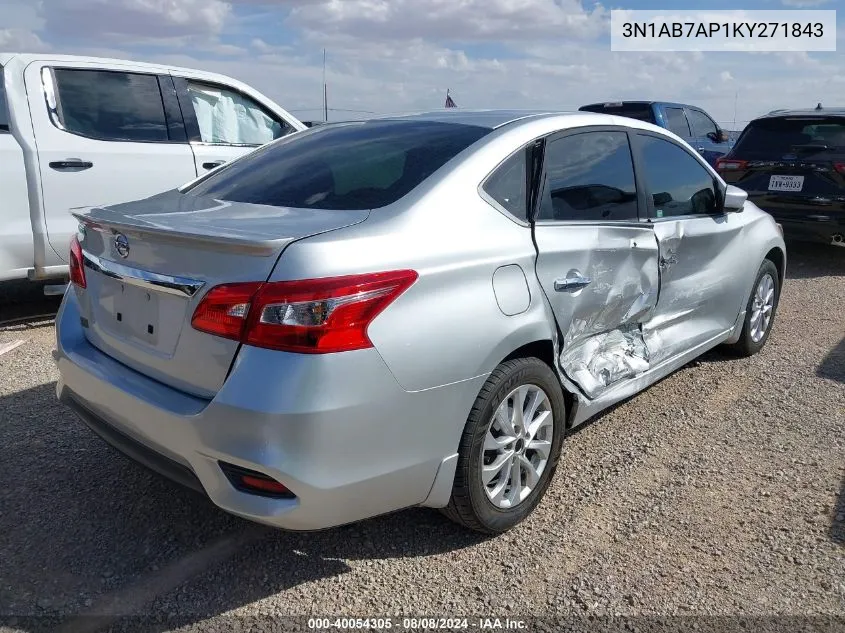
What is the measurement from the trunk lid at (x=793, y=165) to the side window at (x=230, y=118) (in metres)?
5.03

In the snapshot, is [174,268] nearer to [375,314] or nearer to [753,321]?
[375,314]

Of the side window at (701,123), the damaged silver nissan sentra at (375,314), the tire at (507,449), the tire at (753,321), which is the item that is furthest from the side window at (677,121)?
the tire at (507,449)

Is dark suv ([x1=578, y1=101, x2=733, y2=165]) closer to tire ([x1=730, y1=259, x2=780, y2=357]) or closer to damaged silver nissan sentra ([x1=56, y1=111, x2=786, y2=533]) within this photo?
tire ([x1=730, y1=259, x2=780, y2=357])

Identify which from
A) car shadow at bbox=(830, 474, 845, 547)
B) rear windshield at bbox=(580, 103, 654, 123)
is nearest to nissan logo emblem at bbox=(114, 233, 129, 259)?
car shadow at bbox=(830, 474, 845, 547)

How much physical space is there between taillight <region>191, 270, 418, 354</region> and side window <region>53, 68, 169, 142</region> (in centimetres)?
381

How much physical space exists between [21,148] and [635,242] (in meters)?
4.05

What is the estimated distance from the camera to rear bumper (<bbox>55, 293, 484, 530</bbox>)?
215 cm

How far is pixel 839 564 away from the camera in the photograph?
8.92 feet

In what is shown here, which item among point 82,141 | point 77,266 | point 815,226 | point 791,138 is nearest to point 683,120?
point 791,138

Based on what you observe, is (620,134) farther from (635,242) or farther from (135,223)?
(135,223)

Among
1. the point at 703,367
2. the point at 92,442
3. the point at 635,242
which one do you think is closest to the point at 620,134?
the point at 635,242

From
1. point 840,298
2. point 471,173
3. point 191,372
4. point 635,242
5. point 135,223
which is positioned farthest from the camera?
point 840,298

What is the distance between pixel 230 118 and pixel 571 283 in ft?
14.0

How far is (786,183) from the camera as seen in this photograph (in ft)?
25.9
